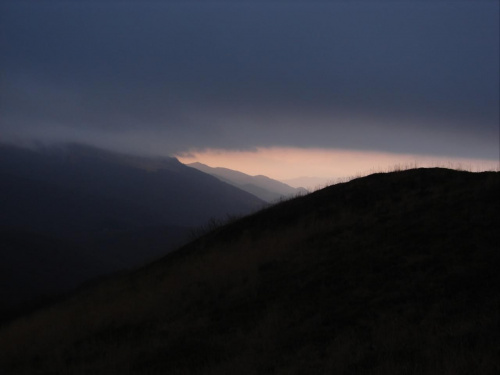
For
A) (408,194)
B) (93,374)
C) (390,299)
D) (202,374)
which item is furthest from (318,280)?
(408,194)

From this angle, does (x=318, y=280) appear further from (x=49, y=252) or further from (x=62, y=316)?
(x=49, y=252)

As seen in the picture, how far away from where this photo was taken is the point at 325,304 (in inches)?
442

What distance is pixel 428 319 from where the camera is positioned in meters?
9.00

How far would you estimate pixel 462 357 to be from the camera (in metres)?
7.10

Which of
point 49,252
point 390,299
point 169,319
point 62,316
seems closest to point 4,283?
point 49,252

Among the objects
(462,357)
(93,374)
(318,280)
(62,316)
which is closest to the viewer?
(462,357)

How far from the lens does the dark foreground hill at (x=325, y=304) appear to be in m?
8.36

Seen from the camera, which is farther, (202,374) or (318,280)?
(318,280)

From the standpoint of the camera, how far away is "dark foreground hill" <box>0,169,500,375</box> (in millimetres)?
8359

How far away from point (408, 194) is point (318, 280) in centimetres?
777

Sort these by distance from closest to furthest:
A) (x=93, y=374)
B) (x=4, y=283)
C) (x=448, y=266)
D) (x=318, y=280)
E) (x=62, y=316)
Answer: (x=93, y=374) < (x=448, y=266) < (x=318, y=280) < (x=62, y=316) < (x=4, y=283)

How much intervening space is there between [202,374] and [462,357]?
429cm

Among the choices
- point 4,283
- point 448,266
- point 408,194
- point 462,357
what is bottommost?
point 4,283

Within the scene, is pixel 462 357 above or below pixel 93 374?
above
